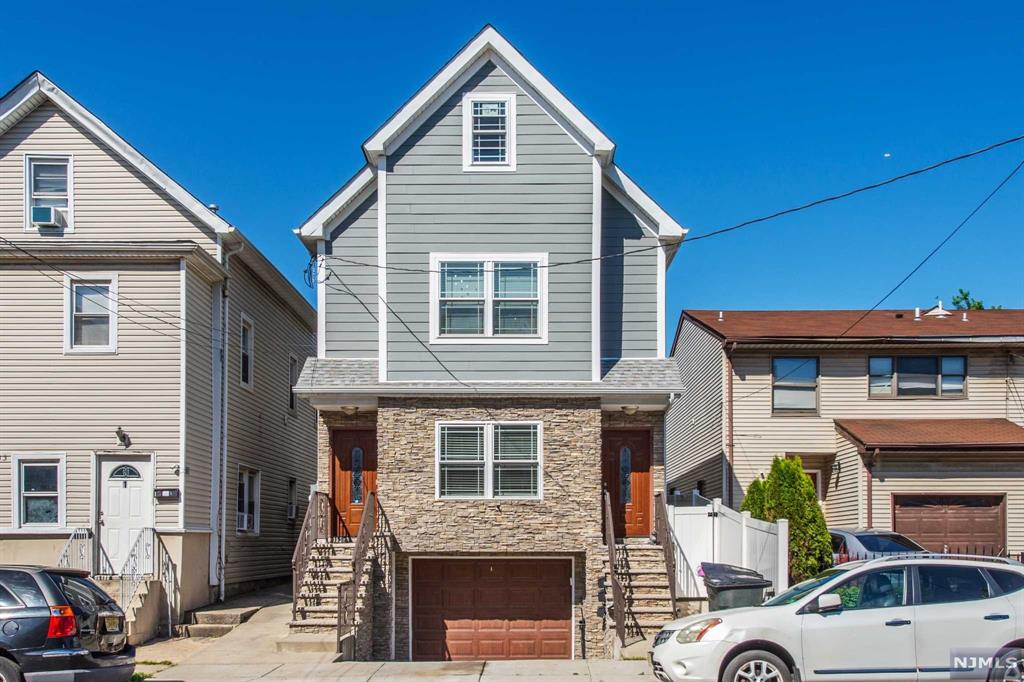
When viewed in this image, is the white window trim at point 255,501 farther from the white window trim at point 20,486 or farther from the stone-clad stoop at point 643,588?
the stone-clad stoop at point 643,588

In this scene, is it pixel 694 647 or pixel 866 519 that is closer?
pixel 694 647

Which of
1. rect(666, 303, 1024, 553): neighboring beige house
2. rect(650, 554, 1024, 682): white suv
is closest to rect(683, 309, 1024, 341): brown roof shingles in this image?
rect(666, 303, 1024, 553): neighboring beige house

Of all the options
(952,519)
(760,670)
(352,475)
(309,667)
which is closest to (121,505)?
(352,475)

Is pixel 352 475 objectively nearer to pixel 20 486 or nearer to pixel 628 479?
pixel 628 479

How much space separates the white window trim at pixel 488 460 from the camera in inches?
797

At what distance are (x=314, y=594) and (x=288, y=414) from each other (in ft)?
32.5

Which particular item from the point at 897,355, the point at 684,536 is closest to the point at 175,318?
the point at 684,536

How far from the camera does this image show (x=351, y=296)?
A: 69.4ft

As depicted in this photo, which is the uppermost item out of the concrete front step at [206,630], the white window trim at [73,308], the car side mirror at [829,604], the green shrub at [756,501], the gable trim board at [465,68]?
the gable trim board at [465,68]

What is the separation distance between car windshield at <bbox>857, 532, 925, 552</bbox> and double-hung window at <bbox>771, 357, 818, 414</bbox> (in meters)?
5.12

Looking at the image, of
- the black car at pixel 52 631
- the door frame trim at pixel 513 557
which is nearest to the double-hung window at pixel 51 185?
the door frame trim at pixel 513 557

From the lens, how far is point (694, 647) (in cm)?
1218

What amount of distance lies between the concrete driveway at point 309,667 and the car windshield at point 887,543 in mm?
7521

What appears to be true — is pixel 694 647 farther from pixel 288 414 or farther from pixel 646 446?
pixel 288 414
